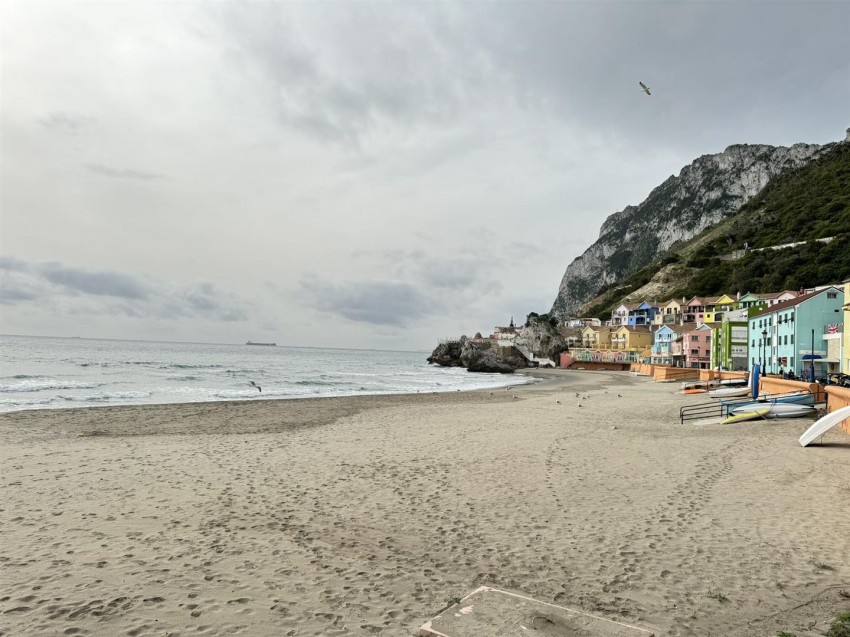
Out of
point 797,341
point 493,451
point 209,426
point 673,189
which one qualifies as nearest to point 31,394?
point 209,426

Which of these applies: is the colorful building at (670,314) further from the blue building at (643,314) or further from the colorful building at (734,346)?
the colorful building at (734,346)

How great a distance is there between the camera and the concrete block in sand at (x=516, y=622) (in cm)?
390

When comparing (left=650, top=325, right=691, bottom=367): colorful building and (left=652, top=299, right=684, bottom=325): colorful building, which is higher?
(left=652, top=299, right=684, bottom=325): colorful building

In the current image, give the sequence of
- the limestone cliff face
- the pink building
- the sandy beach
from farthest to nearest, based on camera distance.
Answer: the limestone cliff face
the pink building
the sandy beach

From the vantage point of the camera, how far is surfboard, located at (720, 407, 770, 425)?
19.7m

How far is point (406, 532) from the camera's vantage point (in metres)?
7.95

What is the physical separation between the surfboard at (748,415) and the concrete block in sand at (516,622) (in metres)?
18.4

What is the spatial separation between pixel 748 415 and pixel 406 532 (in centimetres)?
1720

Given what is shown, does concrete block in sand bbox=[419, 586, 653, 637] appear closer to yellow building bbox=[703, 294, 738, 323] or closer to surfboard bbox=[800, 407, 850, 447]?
surfboard bbox=[800, 407, 850, 447]

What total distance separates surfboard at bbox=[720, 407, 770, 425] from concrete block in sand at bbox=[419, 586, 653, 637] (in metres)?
18.4

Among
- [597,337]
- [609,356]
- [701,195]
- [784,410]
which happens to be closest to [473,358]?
[609,356]

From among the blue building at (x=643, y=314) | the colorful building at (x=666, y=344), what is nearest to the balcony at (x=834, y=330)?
the colorful building at (x=666, y=344)

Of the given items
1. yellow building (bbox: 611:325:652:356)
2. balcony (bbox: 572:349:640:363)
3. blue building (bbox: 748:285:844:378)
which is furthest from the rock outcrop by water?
blue building (bbox: 748:285:844:378)

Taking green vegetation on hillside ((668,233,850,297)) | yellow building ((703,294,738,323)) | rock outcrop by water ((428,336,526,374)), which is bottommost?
rock outcrop by water ((428,336,526,374))
